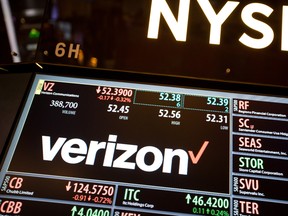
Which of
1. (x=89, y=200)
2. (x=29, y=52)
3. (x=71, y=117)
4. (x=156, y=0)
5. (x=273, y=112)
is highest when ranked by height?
(x=156, y=0)

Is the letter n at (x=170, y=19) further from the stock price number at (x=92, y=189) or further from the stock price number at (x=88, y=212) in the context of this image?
the stock price number at (x=88, y=212)

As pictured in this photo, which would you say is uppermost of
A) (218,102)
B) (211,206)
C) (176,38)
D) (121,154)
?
(176,38)

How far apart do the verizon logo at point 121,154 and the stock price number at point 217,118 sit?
0.18 m

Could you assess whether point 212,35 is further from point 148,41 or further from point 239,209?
point 239,209

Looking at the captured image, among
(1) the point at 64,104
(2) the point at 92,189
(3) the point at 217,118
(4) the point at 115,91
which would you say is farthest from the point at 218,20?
(2) the point at 92,189

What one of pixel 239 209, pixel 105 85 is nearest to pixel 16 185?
pixel 105 85

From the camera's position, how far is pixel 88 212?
2291 millimetres

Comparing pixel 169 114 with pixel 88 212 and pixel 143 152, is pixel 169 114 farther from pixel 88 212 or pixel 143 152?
pixel 88 212

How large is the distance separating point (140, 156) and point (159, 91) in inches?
21.1

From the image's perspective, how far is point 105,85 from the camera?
283 cm

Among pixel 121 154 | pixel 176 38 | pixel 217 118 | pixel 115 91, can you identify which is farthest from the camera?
pixel 176 38

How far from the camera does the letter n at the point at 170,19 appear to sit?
9.86 feet

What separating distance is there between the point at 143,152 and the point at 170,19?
3.76ft

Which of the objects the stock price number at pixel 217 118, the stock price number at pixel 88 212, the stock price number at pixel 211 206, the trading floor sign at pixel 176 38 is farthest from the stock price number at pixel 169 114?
the stock price number at pixel 88 212
